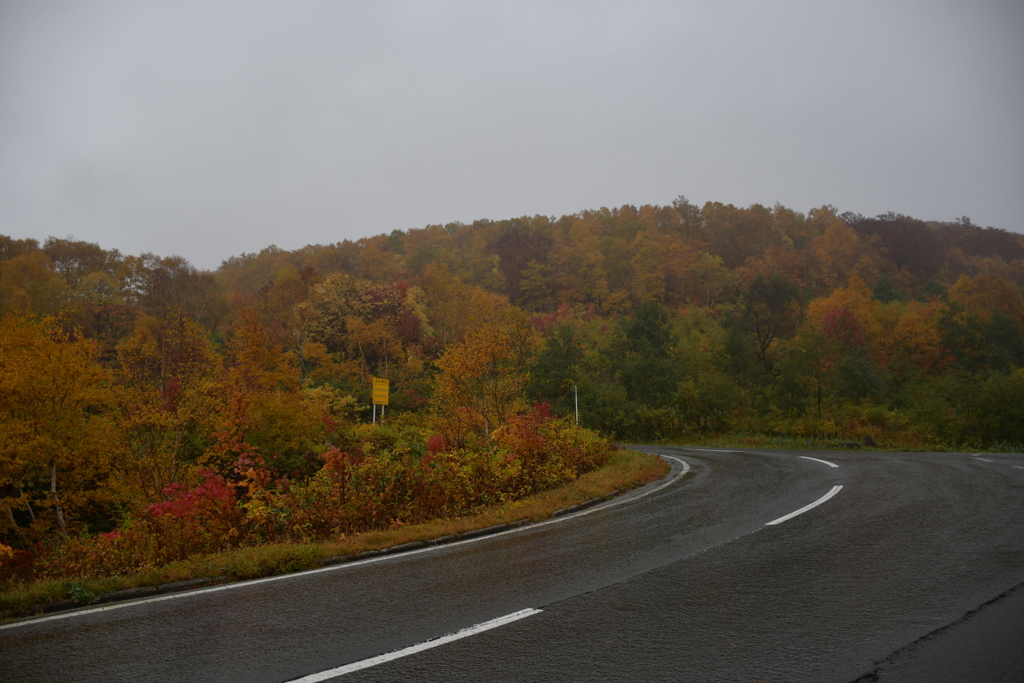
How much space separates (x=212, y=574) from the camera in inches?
268

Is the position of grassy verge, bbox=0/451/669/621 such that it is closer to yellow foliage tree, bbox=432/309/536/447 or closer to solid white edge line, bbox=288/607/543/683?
solid white edge line, bbox=288/607/543/683

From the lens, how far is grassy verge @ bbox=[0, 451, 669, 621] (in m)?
6.06

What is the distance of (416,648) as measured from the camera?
4207mm

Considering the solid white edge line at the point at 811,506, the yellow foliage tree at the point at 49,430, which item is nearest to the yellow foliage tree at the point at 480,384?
the solid white edge line at the point at 811,506

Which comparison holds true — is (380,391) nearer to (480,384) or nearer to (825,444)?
(480,384)

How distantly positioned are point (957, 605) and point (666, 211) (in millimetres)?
82626

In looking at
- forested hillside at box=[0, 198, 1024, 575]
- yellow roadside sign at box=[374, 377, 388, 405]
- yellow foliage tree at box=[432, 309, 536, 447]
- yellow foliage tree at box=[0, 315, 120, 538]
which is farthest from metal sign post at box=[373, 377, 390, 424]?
yellow foliage tree at box=[0, 315, 120, 538]

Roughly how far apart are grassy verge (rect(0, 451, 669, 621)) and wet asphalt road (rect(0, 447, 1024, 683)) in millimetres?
552

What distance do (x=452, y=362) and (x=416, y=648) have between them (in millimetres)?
12293

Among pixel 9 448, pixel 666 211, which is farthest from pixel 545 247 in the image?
pixel 9 448

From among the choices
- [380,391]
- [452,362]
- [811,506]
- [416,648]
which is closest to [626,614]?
[416,648]

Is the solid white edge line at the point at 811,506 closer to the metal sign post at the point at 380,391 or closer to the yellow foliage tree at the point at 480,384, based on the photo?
the yellow foliage tree at the point at 480,384

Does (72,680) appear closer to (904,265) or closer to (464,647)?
(464,647)

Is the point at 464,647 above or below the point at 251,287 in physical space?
below
